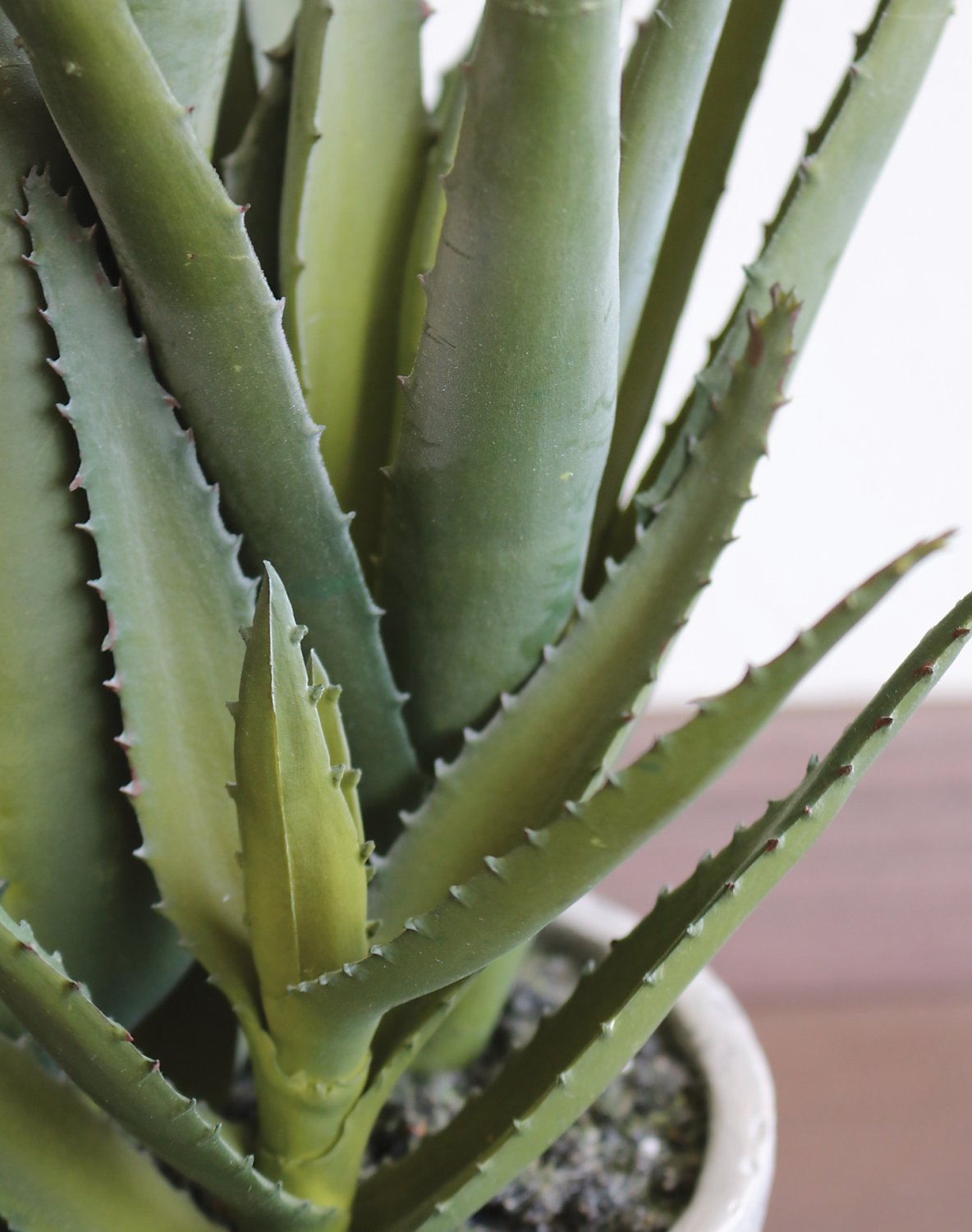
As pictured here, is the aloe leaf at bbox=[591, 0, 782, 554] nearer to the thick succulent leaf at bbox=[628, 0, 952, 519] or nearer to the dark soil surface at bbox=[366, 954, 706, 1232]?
the thick succulent leaf at bbox=[628, 0, 952, 519]

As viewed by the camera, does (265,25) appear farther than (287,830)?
Yes

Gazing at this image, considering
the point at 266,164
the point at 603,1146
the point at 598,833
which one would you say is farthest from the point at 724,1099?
the point at 266,164

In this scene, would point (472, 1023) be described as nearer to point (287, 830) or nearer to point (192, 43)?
point (287, 830)

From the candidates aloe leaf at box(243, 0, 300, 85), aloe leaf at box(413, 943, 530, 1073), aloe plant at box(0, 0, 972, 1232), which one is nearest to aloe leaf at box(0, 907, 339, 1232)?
aloe plant at box(0, 0, 972, 1232)

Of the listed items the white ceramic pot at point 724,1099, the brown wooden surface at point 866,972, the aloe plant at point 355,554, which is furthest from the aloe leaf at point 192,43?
the brown wooden surface at point 866,972

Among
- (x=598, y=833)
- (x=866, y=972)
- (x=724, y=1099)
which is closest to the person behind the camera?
(x=598, y=833)

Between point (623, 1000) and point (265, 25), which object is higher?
point (265, 25)
